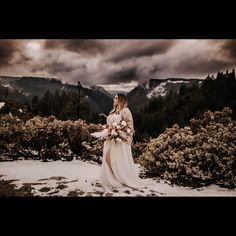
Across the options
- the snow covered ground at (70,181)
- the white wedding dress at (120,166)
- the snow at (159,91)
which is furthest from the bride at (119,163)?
the snow at (159,91)

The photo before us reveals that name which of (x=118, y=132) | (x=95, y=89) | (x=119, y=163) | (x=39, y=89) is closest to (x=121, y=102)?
A: (x=118, y=132)

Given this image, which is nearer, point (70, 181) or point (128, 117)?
point (128, 117)

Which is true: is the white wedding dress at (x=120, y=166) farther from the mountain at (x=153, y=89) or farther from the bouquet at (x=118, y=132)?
the mountain at (x=153, y=89)

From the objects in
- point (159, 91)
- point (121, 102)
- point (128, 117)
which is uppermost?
point (159, 91)

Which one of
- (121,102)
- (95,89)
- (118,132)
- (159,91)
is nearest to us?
(118,132)

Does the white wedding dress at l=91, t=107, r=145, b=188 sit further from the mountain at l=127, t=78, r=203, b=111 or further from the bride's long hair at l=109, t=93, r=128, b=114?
the mountain at l=127, t=78, r=203, b=111

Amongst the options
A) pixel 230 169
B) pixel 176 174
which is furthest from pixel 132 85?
pixel 230 169

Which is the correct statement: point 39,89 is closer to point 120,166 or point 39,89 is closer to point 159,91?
point 120,166

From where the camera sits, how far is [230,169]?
5.74m

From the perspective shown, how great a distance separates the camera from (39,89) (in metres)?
6.24

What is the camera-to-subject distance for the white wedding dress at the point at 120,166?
564 cm

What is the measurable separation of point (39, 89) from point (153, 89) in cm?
209

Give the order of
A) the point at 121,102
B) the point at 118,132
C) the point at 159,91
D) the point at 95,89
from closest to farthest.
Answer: the point at 118,132, the point at 121,102, the point at 159,91, the point at 95,89
